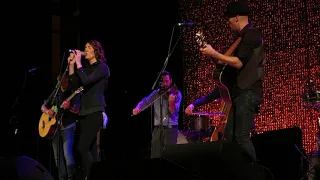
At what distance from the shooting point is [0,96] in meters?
9.23

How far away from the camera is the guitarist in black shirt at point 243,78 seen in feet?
14.7

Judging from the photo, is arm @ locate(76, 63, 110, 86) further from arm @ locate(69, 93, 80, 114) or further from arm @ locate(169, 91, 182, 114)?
arm @ locate(169, 91, 182, 114)

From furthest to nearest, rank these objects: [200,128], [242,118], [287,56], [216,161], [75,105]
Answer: [200,128] → [287,56] → [75,105] → [242,118] → [216,161]

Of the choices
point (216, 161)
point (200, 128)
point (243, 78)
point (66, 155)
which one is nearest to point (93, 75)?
point (66, 155)

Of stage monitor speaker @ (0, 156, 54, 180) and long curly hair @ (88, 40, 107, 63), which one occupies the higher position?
long curly hair @ (88, 40, 107, 63)

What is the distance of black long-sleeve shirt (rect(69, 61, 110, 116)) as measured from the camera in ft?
20.0

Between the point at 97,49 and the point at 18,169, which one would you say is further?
the point at 97,49

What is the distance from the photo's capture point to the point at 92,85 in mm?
6281

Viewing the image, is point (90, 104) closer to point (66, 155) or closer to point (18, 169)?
point (66, 155)

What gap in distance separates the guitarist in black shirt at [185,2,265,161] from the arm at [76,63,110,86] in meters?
1.97

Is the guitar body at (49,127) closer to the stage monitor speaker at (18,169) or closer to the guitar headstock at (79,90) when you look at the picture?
the guitar headstock at (79,90)

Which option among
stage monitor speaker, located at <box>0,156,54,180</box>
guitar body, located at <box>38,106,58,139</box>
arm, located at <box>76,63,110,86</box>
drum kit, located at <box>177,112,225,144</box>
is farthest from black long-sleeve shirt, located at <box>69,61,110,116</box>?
drum kit, located at <box>177,112,225,144</box>

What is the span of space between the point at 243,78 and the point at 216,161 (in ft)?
2.90

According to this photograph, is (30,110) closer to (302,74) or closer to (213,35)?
(213,35)
